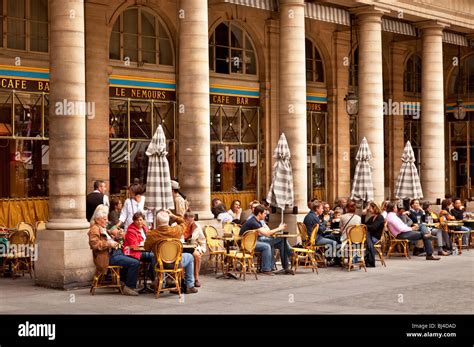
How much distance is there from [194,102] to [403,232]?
663 cm

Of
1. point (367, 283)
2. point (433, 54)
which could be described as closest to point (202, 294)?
point (367, 283)

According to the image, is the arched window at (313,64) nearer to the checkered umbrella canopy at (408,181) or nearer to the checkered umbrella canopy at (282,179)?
the checkered umbrella canopy at (408,181)

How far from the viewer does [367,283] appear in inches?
678

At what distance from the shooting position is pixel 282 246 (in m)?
19.1

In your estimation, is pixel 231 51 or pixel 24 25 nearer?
pixel 24 25

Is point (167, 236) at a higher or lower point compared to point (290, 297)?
higher

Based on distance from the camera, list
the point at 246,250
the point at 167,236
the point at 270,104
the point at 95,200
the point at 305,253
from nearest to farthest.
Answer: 1. the point at 167,236
2. the point at 246,250
3. the point at 95,200
4. the point at 305,253
5. the point at 270,104

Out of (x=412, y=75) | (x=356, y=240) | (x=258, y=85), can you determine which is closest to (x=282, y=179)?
(x=356, y=240)

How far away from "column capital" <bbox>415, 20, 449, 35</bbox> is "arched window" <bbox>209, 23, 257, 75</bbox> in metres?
5.66

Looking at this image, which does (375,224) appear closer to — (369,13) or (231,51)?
(369,13)

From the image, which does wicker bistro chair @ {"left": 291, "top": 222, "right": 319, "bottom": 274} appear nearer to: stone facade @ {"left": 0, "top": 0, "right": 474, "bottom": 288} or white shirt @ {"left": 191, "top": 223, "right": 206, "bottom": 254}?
stone facade @ {"left": 0, "top": 0, "right": 474, "bottom": 288}

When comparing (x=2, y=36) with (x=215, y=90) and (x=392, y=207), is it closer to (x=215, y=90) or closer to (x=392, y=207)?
(x=215, y=90)

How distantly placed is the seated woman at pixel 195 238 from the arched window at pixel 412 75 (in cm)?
1998

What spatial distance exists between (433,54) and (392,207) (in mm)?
8295
